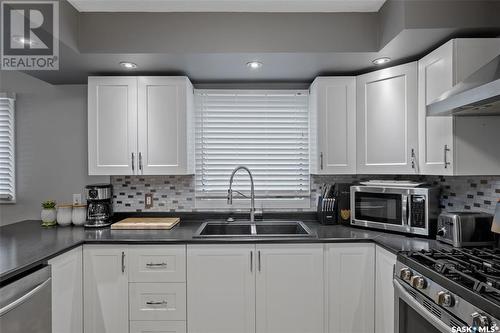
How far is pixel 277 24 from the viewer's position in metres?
1.92

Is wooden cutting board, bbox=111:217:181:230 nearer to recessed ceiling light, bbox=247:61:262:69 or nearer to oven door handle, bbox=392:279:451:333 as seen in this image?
recessed ceiling light, bbox=247:61:262:69

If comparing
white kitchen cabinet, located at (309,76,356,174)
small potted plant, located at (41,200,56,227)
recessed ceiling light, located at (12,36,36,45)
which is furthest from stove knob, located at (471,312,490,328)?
small potted plant, located at (41,200,56,227)

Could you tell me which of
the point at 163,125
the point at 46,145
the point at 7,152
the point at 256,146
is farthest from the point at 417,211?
the point at 7,152

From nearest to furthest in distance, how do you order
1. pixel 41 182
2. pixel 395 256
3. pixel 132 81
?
pixel 395 256 → pixel 132 81 → pixel 41 182

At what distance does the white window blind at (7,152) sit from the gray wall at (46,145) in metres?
0.04

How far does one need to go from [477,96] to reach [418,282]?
89 centimetres

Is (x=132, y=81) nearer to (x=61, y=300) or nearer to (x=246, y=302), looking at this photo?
(x=61, y=300)

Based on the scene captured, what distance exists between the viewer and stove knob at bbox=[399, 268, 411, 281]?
147 centimetres

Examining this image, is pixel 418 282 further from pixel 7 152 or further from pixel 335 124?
pixel 7 152

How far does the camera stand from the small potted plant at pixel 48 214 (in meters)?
2.42

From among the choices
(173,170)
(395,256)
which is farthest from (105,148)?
(395,256)

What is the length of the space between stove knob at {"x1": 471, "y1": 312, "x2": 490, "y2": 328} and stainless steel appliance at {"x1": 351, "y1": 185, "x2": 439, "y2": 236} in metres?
0.97

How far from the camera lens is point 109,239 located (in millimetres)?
1994

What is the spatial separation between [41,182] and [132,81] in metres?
1.32
